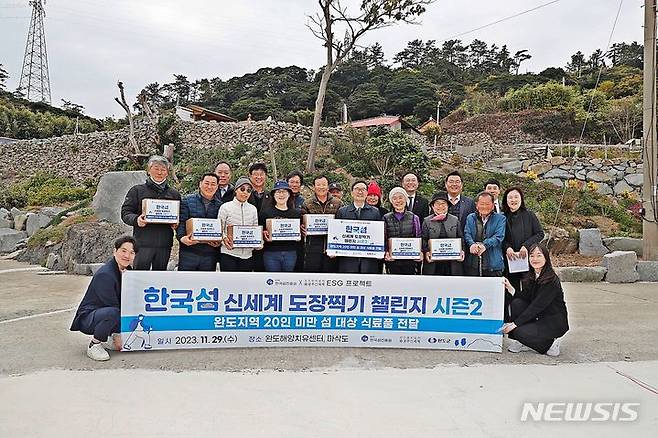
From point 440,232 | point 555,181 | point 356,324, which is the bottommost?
point 356,324

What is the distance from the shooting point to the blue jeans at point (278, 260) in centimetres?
507

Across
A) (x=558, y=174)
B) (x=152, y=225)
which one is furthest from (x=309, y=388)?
(x=558, y=174)

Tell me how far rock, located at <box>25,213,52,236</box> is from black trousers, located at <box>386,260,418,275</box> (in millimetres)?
12795

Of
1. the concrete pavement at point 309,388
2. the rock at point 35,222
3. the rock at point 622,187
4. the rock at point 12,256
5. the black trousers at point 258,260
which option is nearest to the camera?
the concrete pavement at point 309,388

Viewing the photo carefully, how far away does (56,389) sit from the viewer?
11.6 ft


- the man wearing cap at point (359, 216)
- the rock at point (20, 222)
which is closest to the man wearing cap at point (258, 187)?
the man wearing cap at point (359, 216)

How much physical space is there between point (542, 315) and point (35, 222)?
14.6 metres

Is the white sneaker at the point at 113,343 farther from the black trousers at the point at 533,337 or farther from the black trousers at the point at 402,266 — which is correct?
the black trousers at the point at 533,337

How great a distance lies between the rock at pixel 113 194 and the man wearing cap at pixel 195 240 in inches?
271

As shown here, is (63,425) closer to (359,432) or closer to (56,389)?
(56,389)

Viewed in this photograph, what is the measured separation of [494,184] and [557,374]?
203cm

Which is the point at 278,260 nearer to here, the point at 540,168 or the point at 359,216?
the point at 359,216

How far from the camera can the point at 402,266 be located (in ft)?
16.8

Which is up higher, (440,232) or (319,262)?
(440,232)
